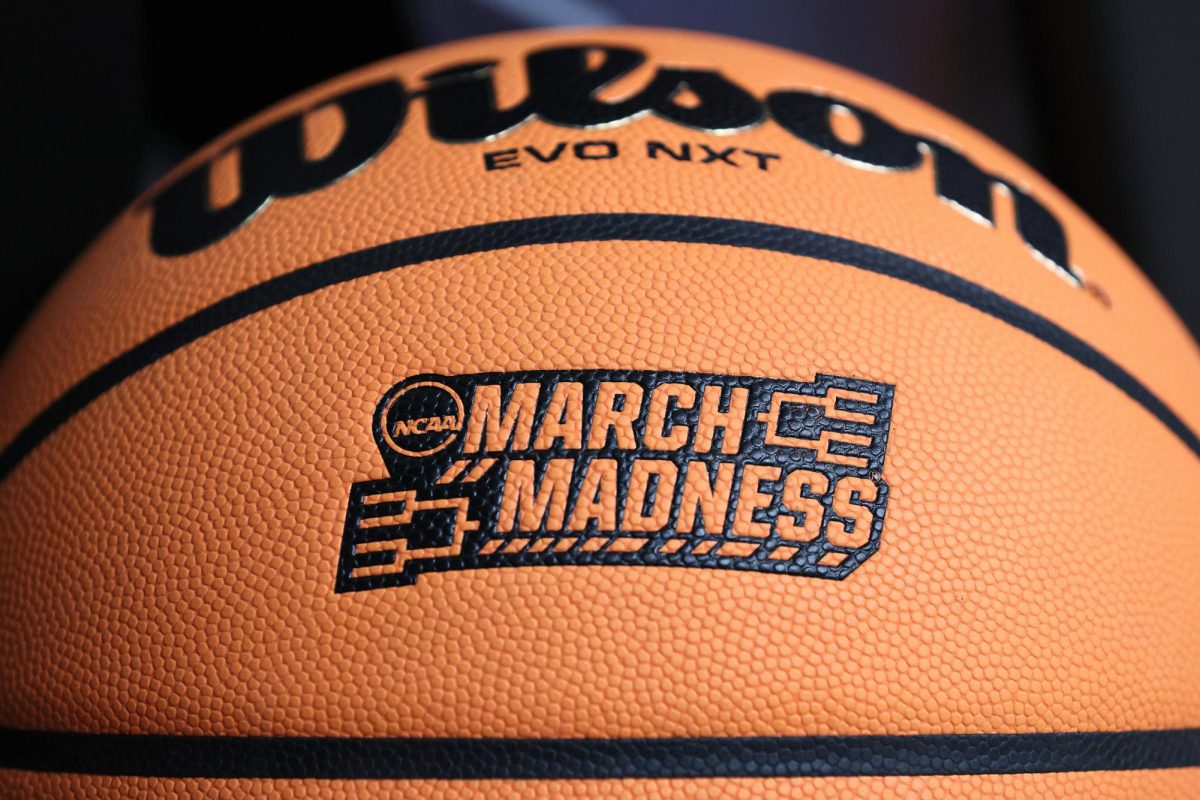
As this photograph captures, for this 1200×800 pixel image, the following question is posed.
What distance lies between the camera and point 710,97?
76cm

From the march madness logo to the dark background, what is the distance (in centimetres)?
72

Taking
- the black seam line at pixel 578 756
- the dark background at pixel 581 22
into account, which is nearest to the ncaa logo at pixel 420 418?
the black seam line at pixel 578 756

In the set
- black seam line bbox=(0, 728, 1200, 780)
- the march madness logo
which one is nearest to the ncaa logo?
the march madness logo

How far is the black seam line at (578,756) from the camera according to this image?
53 cm

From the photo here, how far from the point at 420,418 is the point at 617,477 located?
111 mm

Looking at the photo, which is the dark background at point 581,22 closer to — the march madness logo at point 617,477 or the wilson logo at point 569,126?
the wilson logo at point 569,126

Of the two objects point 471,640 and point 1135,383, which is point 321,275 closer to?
point 471,640

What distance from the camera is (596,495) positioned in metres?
0.56

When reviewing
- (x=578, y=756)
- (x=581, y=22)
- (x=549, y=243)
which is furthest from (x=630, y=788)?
(x=581, y=22)

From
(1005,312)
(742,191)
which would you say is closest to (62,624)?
(742,191)

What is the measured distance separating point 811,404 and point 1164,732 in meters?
0.29

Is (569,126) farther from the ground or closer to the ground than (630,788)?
farther from the ground

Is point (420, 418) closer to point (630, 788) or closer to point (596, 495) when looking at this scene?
point (596, 495)

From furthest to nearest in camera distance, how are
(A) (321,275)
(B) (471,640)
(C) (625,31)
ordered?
(C) (625,31)
(A) (321,275)
(B) (471,640)
